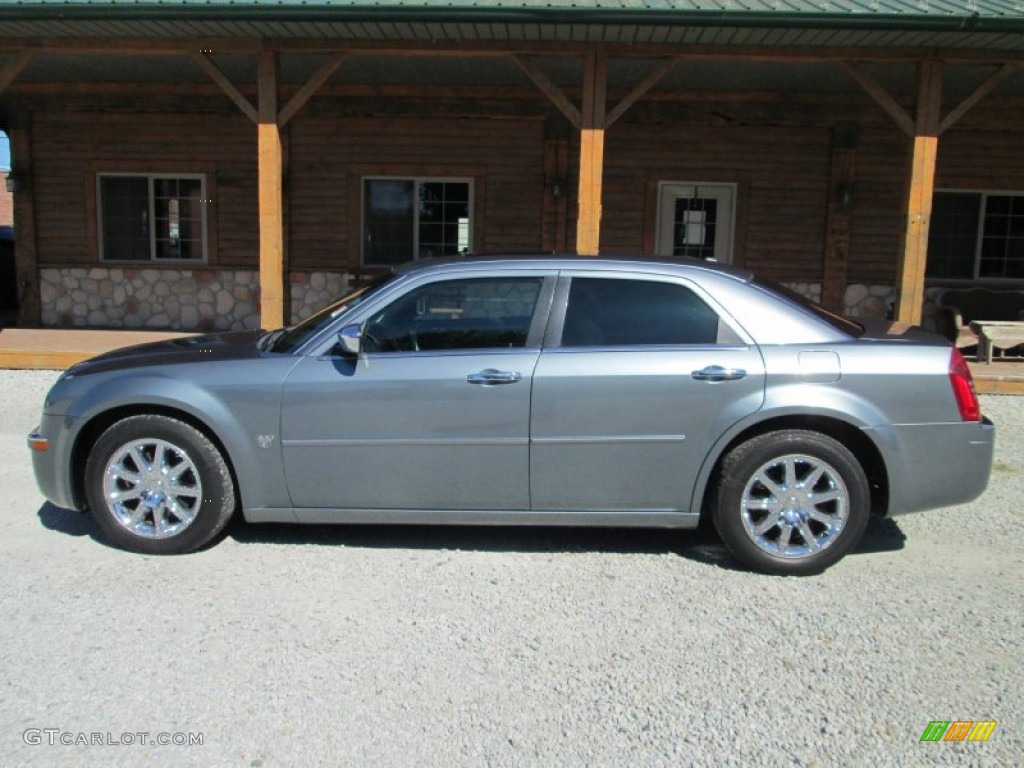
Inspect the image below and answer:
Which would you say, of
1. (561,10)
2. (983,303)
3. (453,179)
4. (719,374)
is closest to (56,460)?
(719,374)

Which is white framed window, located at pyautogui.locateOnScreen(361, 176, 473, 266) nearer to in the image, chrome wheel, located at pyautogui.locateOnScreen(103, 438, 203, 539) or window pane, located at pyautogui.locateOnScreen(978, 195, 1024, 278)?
window pane, located at pyautogui.locateOnScreen(978, 195, 1024, 278)

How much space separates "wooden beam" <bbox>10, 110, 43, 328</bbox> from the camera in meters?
12.7

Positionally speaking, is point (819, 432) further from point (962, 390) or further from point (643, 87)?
point (643, 87)

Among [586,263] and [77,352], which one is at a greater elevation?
[586,263]

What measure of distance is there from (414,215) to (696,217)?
420cm

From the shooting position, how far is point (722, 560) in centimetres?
423

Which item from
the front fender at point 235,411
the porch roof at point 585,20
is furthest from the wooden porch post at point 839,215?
the front fender at point 235,411

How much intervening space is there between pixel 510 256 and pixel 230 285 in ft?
31.1

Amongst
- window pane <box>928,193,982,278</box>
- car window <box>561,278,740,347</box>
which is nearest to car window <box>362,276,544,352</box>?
car window <box>561,278,740,347</box>

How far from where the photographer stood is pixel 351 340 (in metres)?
4.02

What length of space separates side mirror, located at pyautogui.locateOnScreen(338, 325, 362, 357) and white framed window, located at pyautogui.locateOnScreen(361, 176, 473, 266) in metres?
8.65

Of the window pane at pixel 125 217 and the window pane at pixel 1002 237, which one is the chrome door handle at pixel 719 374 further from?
the window pane at pixel 125 217

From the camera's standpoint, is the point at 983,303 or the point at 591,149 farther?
the point at 983,303

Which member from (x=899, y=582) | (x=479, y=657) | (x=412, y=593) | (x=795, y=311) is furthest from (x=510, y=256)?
(x=899, y=582)
